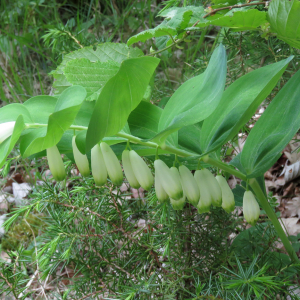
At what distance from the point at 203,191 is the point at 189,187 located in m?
0.05

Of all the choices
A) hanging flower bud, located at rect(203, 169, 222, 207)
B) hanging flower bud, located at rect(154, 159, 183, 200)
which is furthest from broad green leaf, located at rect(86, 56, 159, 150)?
hanging flower bud, located at rect(203, 169, 222, 207)

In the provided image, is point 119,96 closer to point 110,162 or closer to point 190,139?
point 110,162

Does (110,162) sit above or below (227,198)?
above

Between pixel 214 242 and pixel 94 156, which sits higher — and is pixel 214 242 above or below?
below

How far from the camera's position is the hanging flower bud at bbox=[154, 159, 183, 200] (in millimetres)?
645

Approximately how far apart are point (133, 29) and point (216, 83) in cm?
201

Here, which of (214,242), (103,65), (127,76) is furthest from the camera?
(214,242)

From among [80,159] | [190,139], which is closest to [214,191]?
[190,139]

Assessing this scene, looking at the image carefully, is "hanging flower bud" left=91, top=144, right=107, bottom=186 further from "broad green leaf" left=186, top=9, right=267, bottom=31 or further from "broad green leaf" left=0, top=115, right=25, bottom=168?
"broad green leaf" left=186, top=9, right=267, bottom=31

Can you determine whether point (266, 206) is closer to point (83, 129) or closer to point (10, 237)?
point (83, 129)

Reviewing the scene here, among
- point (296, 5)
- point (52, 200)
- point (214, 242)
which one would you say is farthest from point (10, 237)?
point (296, 5)

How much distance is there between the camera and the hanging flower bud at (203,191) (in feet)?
2.30

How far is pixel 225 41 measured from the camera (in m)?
1.19

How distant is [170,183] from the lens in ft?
2.12
